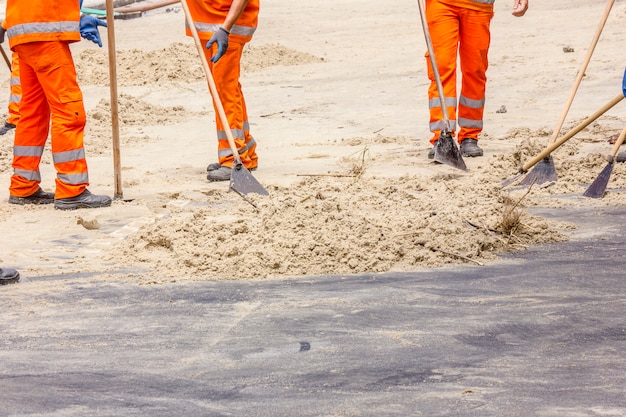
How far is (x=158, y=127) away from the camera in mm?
9258

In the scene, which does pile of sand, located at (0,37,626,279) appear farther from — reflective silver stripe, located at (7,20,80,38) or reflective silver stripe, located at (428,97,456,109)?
reflective silver stripe, located at (7,20,80,38)

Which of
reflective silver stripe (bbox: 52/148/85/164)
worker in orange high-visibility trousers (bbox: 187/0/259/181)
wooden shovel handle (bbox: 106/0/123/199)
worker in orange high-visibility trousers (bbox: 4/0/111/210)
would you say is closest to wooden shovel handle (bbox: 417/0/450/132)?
worker in orange high-visibility trousers (bbox: 187/0/259/181)

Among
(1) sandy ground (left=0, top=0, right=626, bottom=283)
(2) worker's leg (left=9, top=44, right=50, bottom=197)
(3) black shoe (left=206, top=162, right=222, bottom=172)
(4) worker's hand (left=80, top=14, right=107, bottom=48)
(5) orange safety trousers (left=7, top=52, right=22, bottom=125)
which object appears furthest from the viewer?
(5) orange safety trousers (left=7, top=52, right=22, bottom=125)

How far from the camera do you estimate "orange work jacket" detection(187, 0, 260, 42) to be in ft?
22.2

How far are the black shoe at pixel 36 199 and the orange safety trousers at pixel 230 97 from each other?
3.95 ft

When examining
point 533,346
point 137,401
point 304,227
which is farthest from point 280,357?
point 304,227

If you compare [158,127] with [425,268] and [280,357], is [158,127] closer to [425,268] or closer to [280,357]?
[425,268]

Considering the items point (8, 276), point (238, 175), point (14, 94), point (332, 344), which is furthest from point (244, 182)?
point (14, 94)

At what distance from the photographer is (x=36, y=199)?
6496mm

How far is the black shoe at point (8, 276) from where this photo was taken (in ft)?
14.8

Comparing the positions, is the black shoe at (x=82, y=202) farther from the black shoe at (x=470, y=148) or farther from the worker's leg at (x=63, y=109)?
the black shoe at (x=470, y=148)

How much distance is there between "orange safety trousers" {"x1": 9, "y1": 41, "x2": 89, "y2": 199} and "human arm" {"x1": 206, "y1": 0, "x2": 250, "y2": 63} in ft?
2.94

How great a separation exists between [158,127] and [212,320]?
560 cm

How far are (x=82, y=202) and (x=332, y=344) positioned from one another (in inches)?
124
